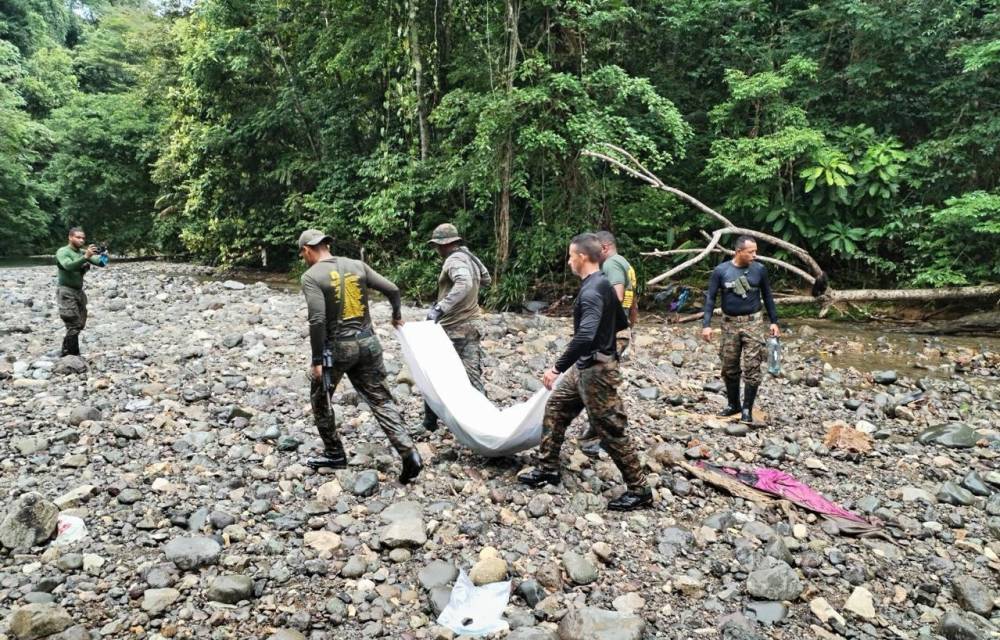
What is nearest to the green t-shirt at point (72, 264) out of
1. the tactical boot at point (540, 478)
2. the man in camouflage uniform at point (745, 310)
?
the tactical boot at point (540, 478)

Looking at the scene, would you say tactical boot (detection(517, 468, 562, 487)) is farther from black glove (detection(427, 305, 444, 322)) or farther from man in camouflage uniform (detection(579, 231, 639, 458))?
black glove (detection(427, 305, 444, 322))

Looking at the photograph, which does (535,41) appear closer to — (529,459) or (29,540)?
(529,459)

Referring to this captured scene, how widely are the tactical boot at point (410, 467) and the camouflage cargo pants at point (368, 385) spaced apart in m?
0.05

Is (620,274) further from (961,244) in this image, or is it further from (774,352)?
(961,244)

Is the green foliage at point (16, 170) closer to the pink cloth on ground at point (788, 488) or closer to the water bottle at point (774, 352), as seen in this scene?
the water bottle at point (774, 352)

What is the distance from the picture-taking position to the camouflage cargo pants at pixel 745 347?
247 inches

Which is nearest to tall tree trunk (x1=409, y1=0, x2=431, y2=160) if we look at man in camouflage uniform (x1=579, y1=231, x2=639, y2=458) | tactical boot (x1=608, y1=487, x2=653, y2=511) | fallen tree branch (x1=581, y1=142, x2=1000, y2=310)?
fallen tree branch (x1=581, y1=142, x2=1000, y2=310)

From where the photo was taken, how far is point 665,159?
1209cm

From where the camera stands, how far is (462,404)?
16.2 feet

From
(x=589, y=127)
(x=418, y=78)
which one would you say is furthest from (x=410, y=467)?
(x=418, y=78)

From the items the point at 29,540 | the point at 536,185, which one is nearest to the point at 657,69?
the point at 536,185

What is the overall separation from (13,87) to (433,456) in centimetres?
3615

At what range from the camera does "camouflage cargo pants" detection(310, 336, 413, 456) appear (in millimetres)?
4645

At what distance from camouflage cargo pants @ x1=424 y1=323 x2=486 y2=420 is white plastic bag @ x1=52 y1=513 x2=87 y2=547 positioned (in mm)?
2701
